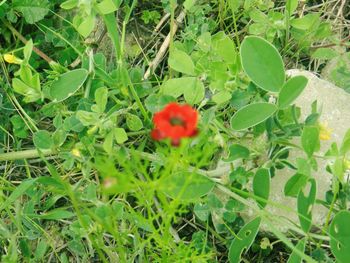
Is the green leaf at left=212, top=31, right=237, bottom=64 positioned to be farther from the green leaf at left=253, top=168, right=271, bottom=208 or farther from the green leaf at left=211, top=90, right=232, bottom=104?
the green leaf at left=253, top=168, right=271, bottom=208

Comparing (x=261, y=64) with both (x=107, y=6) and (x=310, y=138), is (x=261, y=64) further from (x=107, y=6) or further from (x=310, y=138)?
(x=107, y=6)

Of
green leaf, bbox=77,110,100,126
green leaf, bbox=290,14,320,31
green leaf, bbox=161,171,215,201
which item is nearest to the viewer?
green leaf, bbox=161,171,215,201

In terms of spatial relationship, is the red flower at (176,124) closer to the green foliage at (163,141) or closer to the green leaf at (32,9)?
the green foliage at (163,141)

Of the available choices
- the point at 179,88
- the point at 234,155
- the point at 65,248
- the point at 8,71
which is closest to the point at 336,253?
the point at 234,155

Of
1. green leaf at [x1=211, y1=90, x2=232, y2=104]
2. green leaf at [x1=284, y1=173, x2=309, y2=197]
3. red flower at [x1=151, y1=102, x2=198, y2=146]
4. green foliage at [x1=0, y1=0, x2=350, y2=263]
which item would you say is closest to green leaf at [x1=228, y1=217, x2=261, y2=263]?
green foliage at [x1=0, y1=0, x2=350, y2=263]

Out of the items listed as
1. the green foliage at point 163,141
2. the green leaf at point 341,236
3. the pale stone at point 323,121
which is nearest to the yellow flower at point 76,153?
the green foliage at point 163,141

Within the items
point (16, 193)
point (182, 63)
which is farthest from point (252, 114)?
point (16, 193)

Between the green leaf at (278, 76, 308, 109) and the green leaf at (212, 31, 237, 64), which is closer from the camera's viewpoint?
the green leaf at (278, 76, 308, 109)
